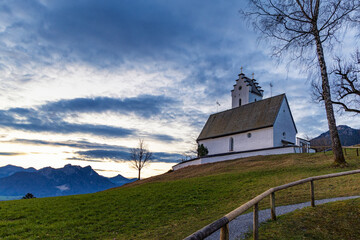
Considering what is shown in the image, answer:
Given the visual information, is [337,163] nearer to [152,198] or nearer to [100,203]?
[152,198]

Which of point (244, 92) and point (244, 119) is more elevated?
point (244, 92)

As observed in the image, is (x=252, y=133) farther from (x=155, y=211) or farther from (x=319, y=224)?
(x=319, y=224)

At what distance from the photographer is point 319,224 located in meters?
7.91

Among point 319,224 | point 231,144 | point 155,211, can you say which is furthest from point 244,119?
point 319,224

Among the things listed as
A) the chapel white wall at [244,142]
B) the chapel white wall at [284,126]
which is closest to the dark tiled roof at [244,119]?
the chapel white wall at [244,142]

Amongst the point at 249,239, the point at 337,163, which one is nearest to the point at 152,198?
the point at 249,239

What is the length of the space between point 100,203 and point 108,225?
5.44 metres

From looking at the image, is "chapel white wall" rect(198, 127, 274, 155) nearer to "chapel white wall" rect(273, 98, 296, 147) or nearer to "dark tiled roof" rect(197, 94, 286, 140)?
"dark tiled roof" rect(197, 94, 286, 140)

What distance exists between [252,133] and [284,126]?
4762 millimetres

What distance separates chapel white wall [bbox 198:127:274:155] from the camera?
3800 centimetres

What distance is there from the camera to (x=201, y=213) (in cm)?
1350

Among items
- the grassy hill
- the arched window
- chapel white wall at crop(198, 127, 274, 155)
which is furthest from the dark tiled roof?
the grassy hill

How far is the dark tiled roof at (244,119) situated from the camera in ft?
130

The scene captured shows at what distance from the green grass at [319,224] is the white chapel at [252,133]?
2509cm
